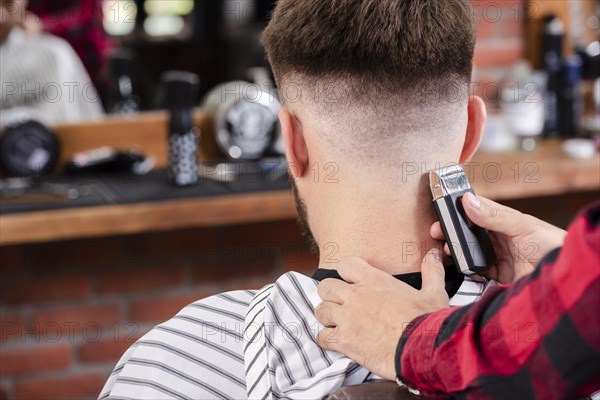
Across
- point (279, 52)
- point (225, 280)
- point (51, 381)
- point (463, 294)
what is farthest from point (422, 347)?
point (51, 381)

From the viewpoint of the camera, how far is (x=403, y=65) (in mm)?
1118

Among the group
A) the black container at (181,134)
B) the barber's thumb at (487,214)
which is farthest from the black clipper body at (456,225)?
the black container at (181,134)

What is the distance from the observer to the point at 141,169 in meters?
2.68


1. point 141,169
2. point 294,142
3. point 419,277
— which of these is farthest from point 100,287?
point 419,277

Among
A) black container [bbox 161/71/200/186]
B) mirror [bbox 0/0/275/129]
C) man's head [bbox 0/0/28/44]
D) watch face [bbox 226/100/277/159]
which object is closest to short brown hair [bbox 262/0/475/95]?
black container [bbox 161/71/200/186]

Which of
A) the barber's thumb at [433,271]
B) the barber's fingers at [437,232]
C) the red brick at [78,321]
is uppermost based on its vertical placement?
the barber's fingers at [437,232]

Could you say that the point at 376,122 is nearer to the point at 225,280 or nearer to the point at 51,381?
the point at 225,280

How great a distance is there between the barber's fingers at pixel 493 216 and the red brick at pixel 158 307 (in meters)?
1.66

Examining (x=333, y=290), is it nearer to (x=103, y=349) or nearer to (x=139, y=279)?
(x=139, y=279)

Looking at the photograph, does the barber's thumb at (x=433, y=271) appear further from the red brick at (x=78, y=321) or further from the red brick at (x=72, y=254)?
the red brick at (x=78, y=321)

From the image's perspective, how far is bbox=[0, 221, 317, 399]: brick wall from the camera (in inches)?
99.4

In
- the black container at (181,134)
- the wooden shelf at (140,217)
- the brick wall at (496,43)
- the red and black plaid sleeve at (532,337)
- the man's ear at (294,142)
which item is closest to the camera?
the red and black plaid sleeve at (532,337)

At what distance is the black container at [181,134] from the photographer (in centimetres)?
245

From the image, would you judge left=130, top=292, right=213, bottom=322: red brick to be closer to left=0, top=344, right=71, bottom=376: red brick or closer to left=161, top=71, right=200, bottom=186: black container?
left=0, top=344, right=71, bottom=376: red brick
